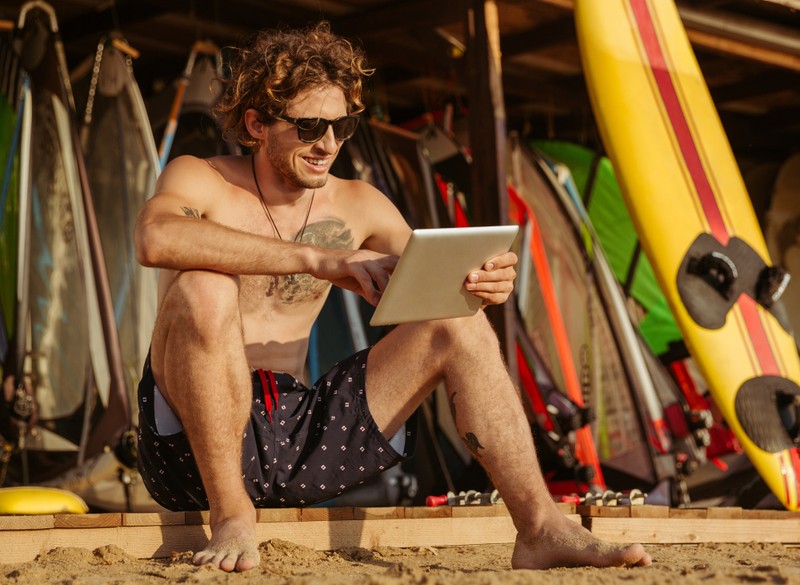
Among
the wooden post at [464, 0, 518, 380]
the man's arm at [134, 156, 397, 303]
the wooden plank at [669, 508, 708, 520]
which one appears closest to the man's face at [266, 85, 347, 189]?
the man's arm at [134, 156, 397, 303]

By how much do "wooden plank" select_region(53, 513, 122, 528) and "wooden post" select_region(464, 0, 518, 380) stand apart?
2.05m

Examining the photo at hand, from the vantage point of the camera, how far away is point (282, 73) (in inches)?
107

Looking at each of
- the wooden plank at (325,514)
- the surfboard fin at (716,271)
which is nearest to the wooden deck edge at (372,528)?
the wooden plank at (325,514)

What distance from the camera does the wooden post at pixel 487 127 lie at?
419 centimetres

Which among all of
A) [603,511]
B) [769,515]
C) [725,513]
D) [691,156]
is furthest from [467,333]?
[691,156]

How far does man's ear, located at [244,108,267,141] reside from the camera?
276 centimetres

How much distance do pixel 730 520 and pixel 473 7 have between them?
2.21 m

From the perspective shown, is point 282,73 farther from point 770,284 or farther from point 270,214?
point 770,284

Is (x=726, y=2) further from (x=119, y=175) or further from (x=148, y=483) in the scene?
(x=148, y=483)

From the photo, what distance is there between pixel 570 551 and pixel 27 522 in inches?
39.9

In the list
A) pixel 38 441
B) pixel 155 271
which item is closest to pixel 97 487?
pixel 38 441

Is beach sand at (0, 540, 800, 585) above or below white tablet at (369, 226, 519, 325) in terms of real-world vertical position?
below

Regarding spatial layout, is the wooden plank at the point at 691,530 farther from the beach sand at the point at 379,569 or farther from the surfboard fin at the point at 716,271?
the surfboard fin at the point at 716,271

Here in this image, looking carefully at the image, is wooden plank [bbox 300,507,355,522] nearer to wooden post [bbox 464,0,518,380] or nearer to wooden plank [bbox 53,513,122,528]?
wooden plank [bbox 53,513,122,528]
